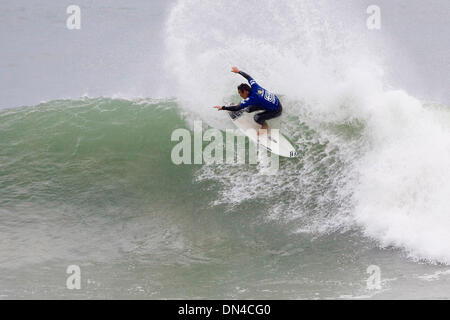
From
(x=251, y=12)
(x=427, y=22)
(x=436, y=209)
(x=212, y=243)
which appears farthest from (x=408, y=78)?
(x=212, y=243)

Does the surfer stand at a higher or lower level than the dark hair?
lower

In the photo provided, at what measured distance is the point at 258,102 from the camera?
10.9 metres

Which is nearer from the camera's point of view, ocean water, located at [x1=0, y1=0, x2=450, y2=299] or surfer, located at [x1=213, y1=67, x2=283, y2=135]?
ocean water, located at [x1=0, y1=0, x2=450, y2=299]

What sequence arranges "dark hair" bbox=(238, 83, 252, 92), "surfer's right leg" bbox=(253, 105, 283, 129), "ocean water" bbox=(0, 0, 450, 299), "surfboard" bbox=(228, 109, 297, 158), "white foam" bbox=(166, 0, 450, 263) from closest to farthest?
"ocean water" bbox=(0, 0, 450, 299), "white foam" bbox=(166, 0, 450, 263), "dark hair" bbox=(238, 83, 252, 92), "surfboard" bbox=(228, 109, 297, 158), "surfer's right leg" bbox=(253, 105, 283, 129)

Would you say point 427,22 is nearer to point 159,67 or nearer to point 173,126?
point 159,67

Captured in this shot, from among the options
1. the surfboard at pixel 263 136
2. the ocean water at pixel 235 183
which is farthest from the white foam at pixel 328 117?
the surfboard at pixel 263 136

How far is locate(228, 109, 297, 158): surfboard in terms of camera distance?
36.6 ft

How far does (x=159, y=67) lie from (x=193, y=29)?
127 inches

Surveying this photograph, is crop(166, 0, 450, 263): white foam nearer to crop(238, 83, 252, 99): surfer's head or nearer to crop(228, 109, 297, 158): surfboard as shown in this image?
crop(228, 109, 297, 158): surfboard

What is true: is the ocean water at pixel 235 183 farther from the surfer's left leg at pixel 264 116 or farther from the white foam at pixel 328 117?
the surfer's left leg at pixel 264 116

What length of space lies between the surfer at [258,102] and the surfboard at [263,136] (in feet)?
0.45

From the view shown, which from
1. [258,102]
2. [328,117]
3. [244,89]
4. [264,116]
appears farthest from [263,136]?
[328,117]

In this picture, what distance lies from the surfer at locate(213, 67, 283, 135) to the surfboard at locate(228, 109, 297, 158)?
14 centimetres

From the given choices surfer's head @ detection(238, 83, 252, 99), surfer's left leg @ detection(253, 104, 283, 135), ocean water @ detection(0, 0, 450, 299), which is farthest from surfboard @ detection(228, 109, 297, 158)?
surfer's head @ detection(238, 83, 252, 99)
